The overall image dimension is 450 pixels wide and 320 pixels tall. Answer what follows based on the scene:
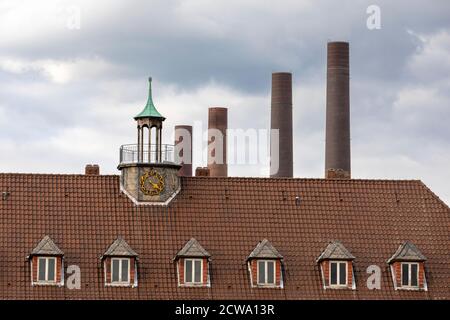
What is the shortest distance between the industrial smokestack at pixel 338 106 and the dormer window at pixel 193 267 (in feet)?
159

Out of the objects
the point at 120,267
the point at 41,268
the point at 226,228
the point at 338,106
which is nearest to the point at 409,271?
the point at 226,228

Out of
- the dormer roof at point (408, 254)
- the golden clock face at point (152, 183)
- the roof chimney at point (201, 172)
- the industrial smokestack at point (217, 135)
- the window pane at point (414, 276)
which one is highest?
the industrial smokestack at point (217, 135)

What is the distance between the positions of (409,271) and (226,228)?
10.9 meters

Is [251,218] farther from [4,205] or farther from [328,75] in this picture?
[328,75]

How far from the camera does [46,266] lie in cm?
7869

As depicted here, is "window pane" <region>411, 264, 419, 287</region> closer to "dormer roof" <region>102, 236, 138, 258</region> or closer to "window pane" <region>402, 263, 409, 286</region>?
"window pane" <region>402, 263, 409, 286</region>

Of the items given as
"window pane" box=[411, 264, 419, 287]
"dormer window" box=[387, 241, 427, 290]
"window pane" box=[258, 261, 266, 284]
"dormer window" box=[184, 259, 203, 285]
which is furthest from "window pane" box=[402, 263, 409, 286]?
"dormer window" box=[184, 259, 203, 285]

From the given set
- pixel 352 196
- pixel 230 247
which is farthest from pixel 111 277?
pixel 352 196

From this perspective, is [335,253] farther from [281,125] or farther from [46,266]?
[281,125]

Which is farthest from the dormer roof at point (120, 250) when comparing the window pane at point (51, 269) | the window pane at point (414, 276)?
the window pane at point (414, 276)

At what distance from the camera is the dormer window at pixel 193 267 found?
7962 centimetres

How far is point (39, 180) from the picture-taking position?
276ft

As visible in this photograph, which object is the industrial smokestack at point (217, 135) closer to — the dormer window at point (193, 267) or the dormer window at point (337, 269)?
the dormer window at point (337, 269)

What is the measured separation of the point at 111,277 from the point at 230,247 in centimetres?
727
